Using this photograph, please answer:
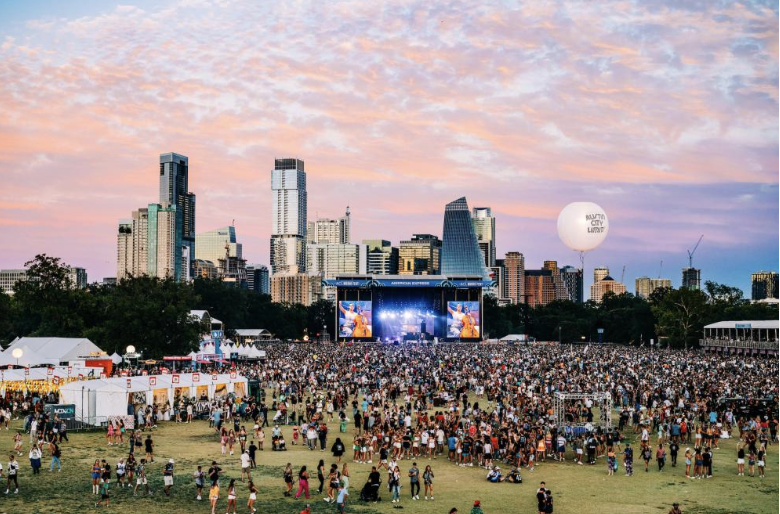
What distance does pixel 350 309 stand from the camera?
10281cm

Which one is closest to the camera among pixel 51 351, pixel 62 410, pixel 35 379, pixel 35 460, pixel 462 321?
pixel 35 460

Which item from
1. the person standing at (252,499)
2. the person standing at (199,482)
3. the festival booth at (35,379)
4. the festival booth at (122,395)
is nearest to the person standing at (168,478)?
the person standing at (199,482)

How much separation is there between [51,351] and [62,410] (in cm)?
2182

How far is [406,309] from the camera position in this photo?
107312mm

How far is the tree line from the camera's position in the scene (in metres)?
64.4

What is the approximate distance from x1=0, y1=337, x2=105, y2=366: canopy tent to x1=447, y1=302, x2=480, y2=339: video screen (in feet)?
185

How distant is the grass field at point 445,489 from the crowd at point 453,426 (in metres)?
0.39

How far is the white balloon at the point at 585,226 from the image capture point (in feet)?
138

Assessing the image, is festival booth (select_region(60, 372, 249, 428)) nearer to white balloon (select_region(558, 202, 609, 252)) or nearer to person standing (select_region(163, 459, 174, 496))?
person standing (select_region(163, 459, 174, 496))

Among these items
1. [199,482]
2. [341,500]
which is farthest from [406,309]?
[341,500]

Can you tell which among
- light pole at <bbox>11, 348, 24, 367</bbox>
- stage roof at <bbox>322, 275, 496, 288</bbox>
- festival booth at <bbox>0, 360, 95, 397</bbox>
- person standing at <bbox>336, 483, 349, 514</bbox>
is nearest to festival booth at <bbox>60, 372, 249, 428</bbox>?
festival booth at <bbox>0, 360, 95, 397</bbox>

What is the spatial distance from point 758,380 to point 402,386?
735 inches

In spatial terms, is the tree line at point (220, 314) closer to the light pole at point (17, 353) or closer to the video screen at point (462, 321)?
the light pole at point (17, 353)

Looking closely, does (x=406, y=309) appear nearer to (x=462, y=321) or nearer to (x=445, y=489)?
(x=462, y=321)
